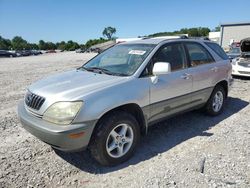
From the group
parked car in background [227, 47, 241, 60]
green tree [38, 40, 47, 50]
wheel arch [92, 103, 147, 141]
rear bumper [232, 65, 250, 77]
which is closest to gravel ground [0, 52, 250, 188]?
wheel arch [92, 103, 147, 141]

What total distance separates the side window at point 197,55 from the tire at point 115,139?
6.35 feet

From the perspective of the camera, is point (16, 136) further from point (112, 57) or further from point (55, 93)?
point (112, 57)

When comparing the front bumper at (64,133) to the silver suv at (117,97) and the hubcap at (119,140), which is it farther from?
the hubcap at (119,140)

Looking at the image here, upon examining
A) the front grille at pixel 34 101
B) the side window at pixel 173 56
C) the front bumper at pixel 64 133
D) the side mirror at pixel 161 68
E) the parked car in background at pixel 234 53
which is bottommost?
the front bumper at pixel 64 133

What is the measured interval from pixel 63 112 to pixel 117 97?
0.74 metres

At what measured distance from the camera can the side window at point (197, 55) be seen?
4555 mm

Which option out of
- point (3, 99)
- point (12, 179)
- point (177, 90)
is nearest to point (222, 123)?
point (177, 90)

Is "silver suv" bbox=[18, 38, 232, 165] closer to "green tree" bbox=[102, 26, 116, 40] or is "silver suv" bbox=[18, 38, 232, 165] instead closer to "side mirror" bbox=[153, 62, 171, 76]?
"side mirror" bbox=[153, 62, 171, 76]

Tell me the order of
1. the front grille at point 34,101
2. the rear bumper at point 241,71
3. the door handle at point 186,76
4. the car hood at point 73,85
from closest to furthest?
the car hood at point 73,85
the front grille at point 34,101
the door handle at point 186,76
the rear bumper at point 241,71

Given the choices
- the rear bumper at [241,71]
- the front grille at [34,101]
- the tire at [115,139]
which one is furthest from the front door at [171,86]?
the rear bumper at [241,71]

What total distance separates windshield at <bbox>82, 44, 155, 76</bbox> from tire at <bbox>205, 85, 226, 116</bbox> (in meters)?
2.06

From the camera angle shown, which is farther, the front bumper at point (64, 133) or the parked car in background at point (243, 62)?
the parked car in background at point (243, 62)

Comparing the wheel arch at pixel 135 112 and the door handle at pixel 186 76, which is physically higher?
the door handle at pixel 186 76

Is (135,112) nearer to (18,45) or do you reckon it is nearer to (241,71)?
(241,71)
